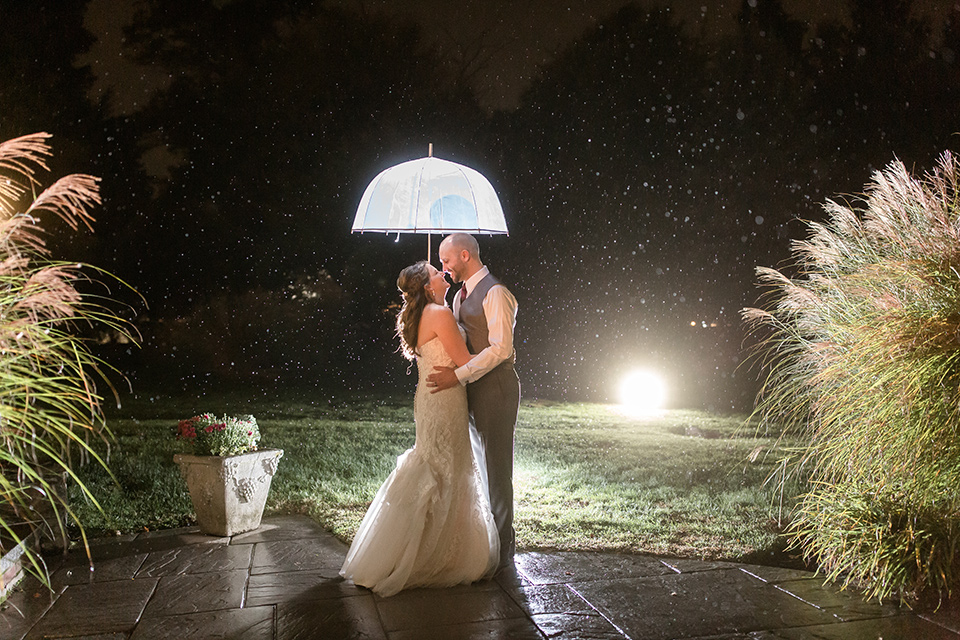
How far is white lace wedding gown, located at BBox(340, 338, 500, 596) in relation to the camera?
359cm

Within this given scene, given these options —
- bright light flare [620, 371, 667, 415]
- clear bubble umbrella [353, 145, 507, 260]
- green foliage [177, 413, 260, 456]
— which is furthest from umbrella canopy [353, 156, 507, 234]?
bright light flare [620, 371, 667, 415]

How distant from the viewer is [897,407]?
132 inches

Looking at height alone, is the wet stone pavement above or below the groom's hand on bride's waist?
below

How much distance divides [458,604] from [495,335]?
120cm

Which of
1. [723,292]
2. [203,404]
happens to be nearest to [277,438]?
[203,404]

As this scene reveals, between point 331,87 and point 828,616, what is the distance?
1202cm

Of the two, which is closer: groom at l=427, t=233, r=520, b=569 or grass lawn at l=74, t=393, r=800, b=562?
groom at l=427, t=233, r=520, b=569

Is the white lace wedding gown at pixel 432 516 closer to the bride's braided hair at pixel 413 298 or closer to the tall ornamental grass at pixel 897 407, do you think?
the bride's braided hair at pixel 413 298

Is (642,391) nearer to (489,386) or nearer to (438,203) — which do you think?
(438,203)

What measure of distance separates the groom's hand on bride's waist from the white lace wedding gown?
3 cm

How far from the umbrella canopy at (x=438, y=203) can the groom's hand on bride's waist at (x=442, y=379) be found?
857mm

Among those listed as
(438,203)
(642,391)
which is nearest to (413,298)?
(438,203)

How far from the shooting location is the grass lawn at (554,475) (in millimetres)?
4762

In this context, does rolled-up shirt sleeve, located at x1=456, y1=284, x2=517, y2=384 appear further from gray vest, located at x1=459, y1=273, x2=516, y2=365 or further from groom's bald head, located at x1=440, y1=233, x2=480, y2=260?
groom's bald head, located at x1=440, y1=233, x2=480, y2=260
